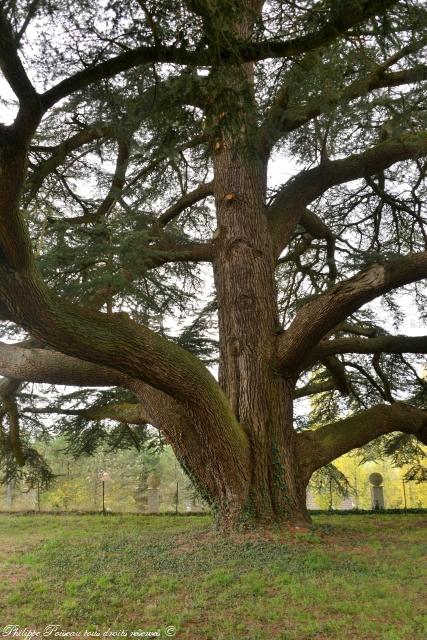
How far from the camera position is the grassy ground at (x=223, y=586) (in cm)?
356

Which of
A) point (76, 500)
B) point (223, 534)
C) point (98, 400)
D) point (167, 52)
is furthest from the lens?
point (76, 500)

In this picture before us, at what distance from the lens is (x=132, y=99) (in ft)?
12.3

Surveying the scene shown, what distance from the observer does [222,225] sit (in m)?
7.71

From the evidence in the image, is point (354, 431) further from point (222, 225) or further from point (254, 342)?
point (222, 225)

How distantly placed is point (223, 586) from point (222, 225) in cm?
489

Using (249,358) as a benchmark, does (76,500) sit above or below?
below

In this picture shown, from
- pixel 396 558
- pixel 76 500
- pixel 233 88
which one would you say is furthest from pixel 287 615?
pixel 76 500

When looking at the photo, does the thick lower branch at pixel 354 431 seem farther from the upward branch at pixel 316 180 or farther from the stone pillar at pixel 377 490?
the stone pillar at pixel 377 490

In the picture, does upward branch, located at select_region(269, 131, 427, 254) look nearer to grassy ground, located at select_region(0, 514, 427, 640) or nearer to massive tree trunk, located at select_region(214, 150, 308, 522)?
massive tree trunk, located at select_region(214, 150, 308, 522)

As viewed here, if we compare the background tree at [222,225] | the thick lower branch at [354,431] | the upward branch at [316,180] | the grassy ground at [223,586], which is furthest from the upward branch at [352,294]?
the grassy ground at [223,586]

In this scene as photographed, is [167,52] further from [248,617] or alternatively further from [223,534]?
[223,534]

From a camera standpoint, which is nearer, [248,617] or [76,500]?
[248,617]

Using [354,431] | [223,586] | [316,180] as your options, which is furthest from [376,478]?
[223,586]

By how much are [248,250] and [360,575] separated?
4368 millimetres
